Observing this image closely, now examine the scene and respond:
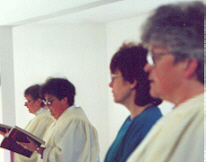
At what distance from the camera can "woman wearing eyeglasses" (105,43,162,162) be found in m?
1.23

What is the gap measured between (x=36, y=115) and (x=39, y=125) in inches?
4.2

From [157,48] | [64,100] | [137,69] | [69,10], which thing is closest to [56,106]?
[64,100]

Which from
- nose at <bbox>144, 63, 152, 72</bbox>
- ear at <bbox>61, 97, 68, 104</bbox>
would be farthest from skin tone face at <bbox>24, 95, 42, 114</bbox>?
nose at <bbox>144, 63, 152, 72</bbox>

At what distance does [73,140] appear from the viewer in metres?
1.59

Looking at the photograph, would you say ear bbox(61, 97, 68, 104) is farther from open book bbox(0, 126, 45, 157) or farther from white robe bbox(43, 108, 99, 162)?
open book bbox(0, 126, 45, 157)

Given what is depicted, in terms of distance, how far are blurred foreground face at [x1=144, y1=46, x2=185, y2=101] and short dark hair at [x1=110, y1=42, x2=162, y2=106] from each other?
21 mm

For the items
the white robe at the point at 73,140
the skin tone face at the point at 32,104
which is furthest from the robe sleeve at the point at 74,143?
the skin tone face at the point at 32,104

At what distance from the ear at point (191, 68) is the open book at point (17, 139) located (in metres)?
0.93

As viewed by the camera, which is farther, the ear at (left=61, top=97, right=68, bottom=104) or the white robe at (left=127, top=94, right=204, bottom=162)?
the ear at (left=61, top=97, right=68, bottom=104)

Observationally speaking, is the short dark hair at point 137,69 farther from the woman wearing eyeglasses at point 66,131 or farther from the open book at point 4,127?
the open book at point 4,127

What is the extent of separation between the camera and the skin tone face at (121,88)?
1.28 meters

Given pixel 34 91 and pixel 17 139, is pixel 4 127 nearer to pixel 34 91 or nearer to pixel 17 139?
pixel 17 139

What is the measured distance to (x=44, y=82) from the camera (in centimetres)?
178

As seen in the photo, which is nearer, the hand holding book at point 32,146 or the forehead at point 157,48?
the forehead at point 157,48
